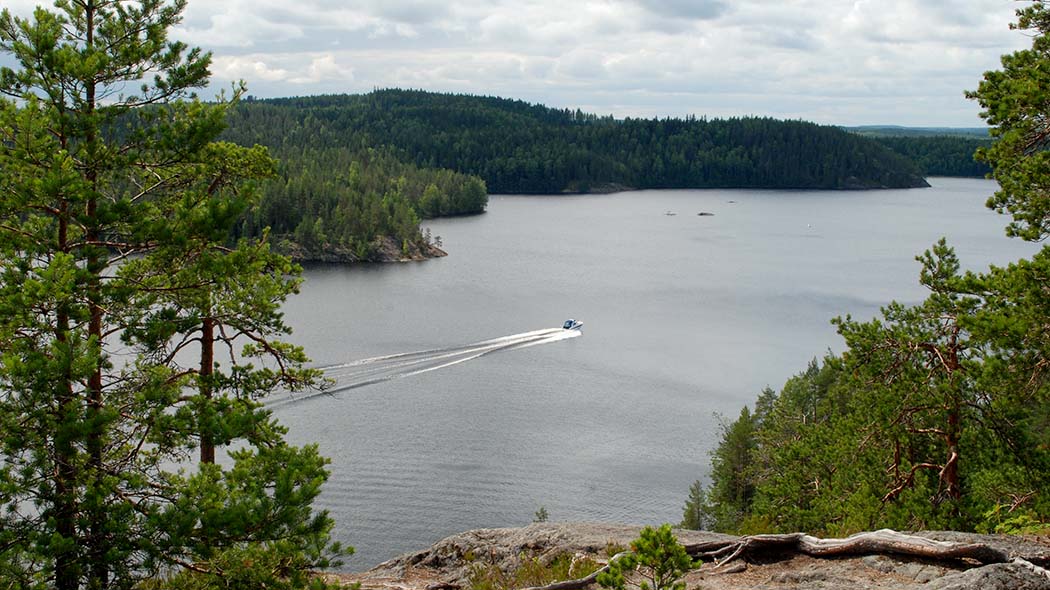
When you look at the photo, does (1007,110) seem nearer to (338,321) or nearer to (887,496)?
(887,496)

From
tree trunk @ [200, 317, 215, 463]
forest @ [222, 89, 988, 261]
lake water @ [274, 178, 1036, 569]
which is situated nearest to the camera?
tree trunk @ [200, 317, 215, 463]

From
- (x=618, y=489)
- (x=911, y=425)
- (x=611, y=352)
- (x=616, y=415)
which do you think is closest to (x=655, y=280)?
(x=611, y=352)

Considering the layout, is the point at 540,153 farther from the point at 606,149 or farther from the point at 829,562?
the point at 829,562

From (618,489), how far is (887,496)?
18.4 m

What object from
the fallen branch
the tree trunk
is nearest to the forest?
the tree trunk

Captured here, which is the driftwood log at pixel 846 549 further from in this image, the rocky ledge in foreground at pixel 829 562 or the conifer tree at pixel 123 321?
the conifer tree at pixel 123 321

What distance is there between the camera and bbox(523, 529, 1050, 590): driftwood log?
26.1 ft

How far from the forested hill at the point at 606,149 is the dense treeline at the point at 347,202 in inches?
948

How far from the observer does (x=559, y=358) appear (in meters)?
47.7

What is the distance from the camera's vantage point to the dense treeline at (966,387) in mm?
10766

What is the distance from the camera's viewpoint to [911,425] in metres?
13.4

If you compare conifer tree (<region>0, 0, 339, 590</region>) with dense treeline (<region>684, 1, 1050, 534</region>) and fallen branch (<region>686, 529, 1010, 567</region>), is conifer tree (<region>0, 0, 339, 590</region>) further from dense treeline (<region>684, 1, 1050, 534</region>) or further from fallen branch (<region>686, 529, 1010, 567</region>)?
dense treeline (<region>684, 1, 1050, 534</region>)

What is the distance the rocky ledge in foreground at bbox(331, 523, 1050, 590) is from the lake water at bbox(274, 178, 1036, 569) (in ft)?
52.7

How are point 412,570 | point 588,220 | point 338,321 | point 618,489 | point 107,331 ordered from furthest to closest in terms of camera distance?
point 588,220 < point 338,321 < point 618,489 < point 412,570 < point 107,331
